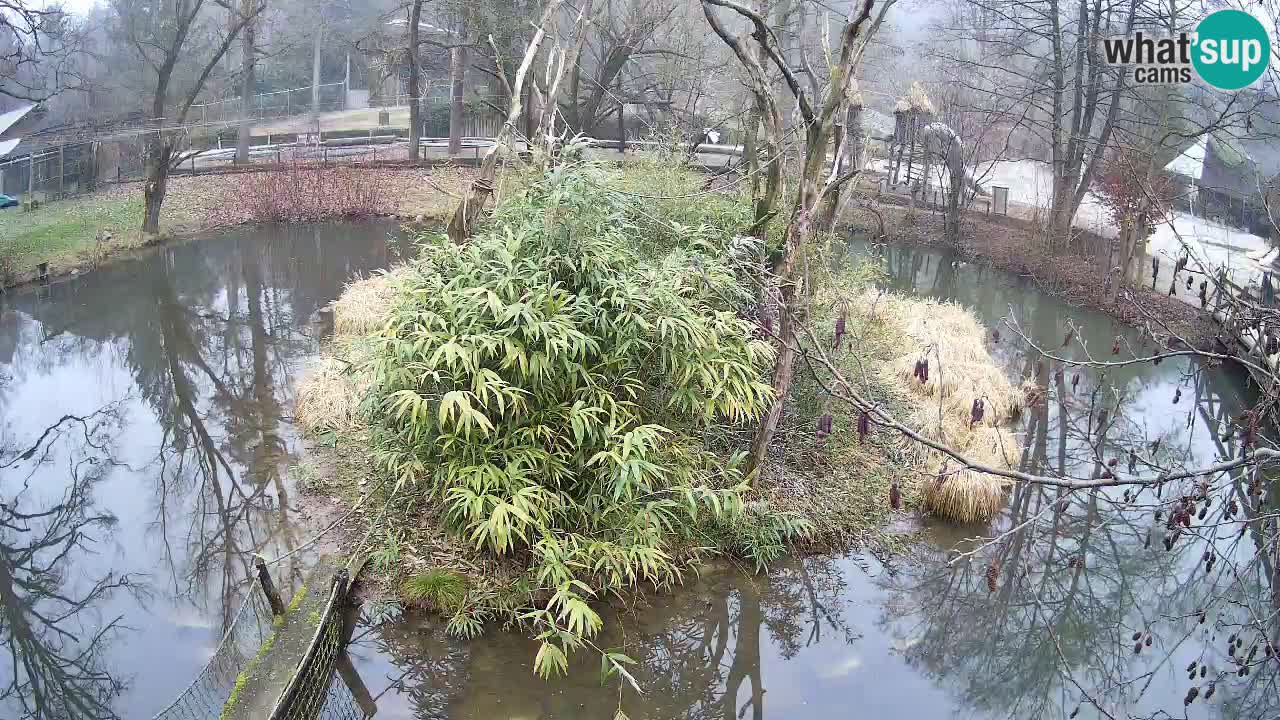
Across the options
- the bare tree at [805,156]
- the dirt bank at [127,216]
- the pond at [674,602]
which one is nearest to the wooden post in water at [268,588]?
the pond at [674,602]

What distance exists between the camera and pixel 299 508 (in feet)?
21.8

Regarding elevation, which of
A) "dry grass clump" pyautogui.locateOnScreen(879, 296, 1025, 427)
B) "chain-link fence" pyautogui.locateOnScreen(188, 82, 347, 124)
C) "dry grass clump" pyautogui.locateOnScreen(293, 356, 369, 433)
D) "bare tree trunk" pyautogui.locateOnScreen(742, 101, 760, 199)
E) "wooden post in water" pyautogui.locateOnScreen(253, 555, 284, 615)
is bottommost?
"wooden post in water" pyautogui.locateOnScreen(253, 555, 284, 615)

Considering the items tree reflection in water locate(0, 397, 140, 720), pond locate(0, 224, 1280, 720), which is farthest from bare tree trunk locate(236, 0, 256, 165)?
tree reflection in water locate(0, 397, 140, 720)

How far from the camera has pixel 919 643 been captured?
5582 millimetres

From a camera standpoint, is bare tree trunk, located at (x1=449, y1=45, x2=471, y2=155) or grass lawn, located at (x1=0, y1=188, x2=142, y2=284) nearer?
grass lawn, located at (x1=0, y1=188, x2=142, y2=284)

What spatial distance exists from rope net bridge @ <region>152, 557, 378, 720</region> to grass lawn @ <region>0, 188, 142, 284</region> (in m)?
8.33

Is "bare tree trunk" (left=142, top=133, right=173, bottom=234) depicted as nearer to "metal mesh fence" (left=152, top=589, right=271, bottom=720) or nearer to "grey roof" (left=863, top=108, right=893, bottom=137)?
"metal mesh fence" (left=152, top=589, right=271, bottom=720)

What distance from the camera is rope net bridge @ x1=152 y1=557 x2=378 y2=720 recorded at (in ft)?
15.0

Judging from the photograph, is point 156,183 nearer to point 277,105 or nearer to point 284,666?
point 277,105

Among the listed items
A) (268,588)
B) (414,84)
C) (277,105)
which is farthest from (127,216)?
(268,588)

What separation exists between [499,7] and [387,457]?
1393 centimetres

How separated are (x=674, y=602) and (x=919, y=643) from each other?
1423mm

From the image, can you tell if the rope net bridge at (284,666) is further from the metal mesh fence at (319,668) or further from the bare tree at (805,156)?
the bare tree at (805,156)

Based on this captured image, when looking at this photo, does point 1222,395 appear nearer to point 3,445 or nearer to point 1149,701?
point 1149,701
